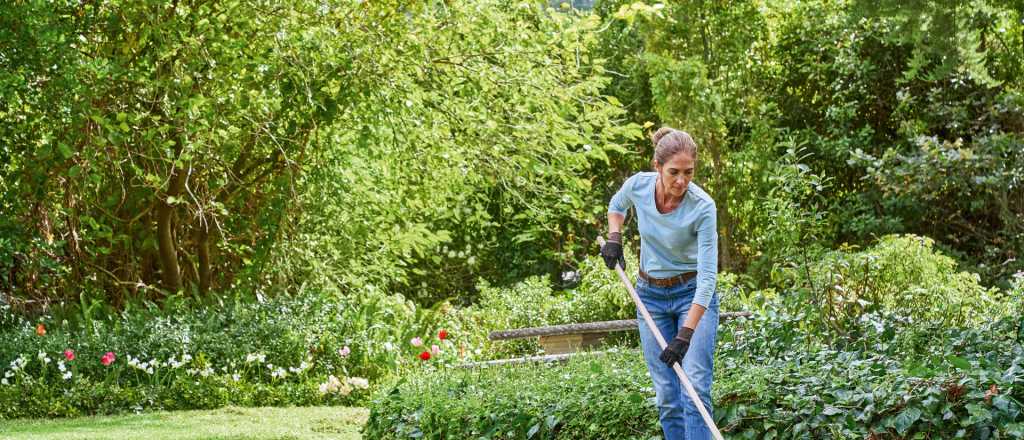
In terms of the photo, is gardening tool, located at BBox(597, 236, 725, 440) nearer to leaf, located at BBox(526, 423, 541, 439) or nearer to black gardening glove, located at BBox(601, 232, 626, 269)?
black gardening glove, located at BBox(601, 232, 626, 269)

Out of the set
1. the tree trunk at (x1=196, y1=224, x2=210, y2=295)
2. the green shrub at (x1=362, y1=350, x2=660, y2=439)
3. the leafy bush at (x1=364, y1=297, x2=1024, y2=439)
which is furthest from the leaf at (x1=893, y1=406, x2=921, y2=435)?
the tree trunk at (x1=196, y1=224, x2=210, y2=295)

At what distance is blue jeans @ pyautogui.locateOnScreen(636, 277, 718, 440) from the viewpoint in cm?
460

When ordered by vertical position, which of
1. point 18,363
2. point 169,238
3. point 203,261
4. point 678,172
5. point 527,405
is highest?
point 678,172

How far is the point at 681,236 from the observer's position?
4.65m

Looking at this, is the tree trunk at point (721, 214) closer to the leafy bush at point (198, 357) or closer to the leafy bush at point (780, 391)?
the leafy bush at point (198, 357)

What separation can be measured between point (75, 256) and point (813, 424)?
752cm

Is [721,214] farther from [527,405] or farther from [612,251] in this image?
[612,251]

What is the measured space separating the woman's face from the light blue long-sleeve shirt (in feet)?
0.22

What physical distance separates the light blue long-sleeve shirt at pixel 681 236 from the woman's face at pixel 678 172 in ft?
0.22

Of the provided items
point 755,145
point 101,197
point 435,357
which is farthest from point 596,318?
point 101,197

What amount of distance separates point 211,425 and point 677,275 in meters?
3.82

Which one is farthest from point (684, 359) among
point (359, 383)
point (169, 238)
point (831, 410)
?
point (169, 238)

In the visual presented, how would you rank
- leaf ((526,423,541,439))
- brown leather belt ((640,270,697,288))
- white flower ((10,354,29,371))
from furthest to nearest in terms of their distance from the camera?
1. white flower ((10,354,29,371))
2. leaf ((526,423,541,439))
3. brown leather belt ((640,270,697,288))

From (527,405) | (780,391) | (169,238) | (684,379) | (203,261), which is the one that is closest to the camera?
(684,379)
